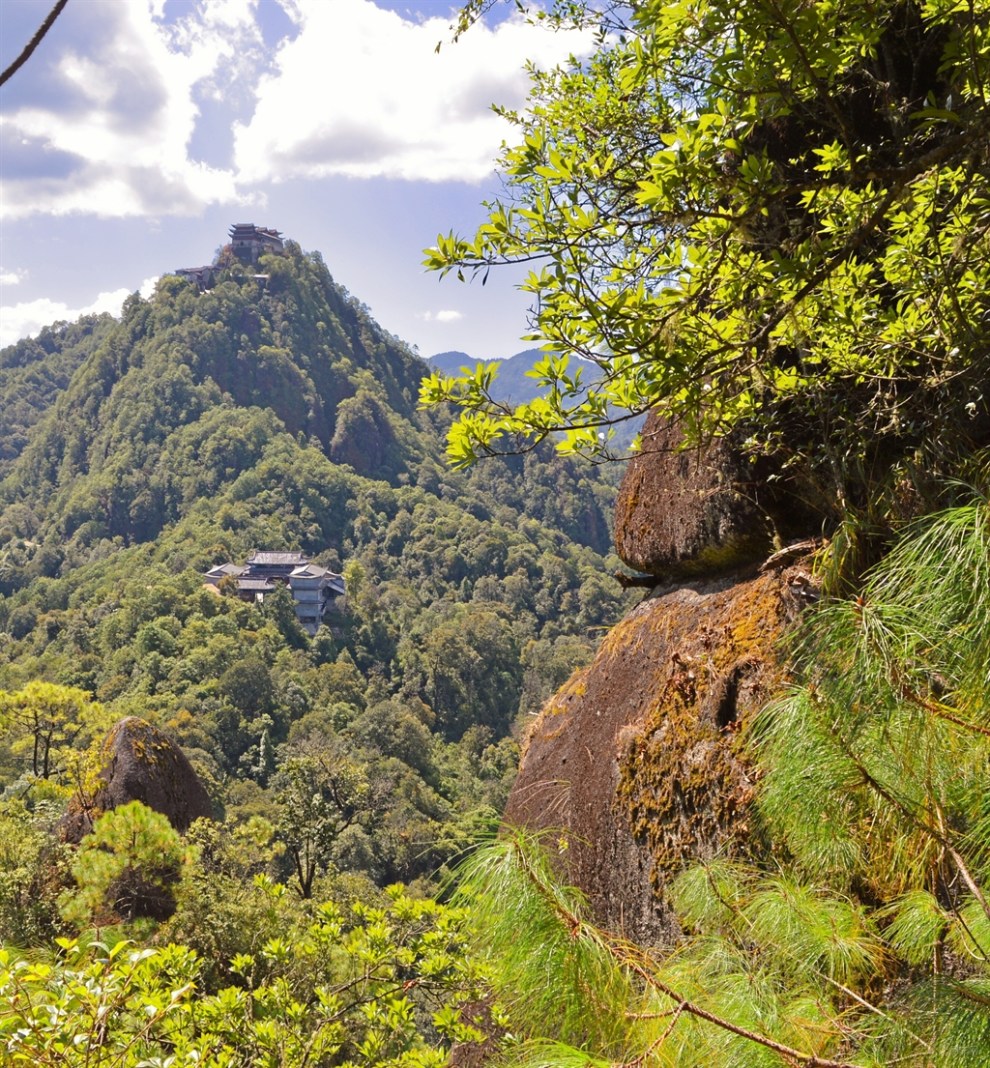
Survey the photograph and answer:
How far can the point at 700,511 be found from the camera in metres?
3.01

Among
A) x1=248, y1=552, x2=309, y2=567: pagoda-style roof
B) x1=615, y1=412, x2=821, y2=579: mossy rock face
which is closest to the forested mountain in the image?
x1=615, y1=412, x2=821, y2=579: mossy rock face

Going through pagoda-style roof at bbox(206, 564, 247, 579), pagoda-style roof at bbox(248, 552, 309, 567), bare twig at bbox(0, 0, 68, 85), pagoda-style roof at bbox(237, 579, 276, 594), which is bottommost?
pagoda-style roof at bbox(237, 579, 276, 594)

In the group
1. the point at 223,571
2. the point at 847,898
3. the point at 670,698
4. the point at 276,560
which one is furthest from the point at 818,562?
the point at 223,571

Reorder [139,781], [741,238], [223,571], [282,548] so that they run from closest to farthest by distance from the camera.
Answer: [741,238]
[139,781]
[223,571]
[282,548]

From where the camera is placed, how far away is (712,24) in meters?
1.29

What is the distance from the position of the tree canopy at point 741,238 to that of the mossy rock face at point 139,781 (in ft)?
27.3

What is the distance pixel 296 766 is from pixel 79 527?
54.1m

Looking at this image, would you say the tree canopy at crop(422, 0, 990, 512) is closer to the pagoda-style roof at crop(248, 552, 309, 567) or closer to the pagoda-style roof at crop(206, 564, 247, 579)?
the pagoda-style roof at crop(206, 564, 247, 579)

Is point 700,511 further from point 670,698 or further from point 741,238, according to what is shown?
point 741,238

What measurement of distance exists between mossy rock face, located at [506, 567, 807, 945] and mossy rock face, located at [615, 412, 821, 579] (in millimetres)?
123

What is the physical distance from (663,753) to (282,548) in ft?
187

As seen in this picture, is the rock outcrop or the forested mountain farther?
the forested mountain

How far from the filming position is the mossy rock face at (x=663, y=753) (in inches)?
88.3

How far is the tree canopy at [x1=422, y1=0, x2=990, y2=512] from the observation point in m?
1.37
